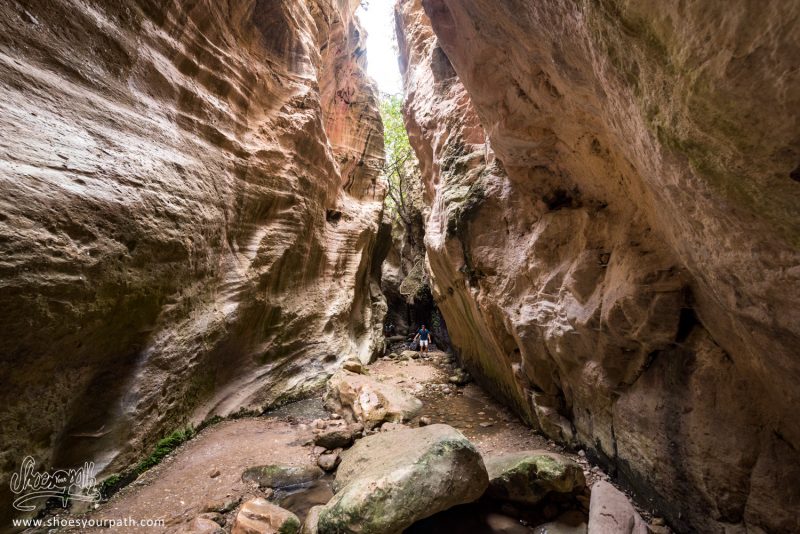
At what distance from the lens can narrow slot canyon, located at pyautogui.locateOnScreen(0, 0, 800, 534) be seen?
6.79 feet

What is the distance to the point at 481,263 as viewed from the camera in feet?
22.3

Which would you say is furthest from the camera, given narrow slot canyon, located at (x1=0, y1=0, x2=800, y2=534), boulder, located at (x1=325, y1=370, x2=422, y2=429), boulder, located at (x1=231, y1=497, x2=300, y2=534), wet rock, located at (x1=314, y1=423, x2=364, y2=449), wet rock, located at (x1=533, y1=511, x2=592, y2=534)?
boulder, located at (x1=325, y1=370, x2=422, y2=429)

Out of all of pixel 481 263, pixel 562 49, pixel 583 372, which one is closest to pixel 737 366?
pixel 583 372

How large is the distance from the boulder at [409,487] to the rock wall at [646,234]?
2.01 metres

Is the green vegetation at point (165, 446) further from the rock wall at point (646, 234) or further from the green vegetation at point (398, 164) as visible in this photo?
the green vegetation at point (398, 164)

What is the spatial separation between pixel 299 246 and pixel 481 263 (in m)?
4.17

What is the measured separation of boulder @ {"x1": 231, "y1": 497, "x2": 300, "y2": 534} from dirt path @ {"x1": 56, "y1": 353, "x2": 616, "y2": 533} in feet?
0.98

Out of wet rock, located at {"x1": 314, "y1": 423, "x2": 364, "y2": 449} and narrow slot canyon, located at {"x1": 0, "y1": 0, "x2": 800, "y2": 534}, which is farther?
wet rock, located at {"x1": 314, "y1": 423, "x2": 364, "y2": 449}

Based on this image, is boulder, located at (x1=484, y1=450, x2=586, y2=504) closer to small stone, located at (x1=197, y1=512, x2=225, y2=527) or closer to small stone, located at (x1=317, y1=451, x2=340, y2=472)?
small stone, located at (x1=317, y1=451, x2=340, y2=472)

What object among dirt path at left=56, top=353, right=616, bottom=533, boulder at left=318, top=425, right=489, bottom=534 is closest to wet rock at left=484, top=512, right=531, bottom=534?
boulder at left=318, top=425, right=489, bottom=534

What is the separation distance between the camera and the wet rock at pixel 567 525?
3.58m

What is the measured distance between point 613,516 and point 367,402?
4.21 m

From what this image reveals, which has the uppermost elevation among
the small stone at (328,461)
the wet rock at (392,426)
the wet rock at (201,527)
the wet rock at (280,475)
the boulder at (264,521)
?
the wet rock at (392,426)

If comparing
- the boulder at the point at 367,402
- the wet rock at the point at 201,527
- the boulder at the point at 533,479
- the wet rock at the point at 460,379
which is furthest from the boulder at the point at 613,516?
the wet rock at the point at 460,379
